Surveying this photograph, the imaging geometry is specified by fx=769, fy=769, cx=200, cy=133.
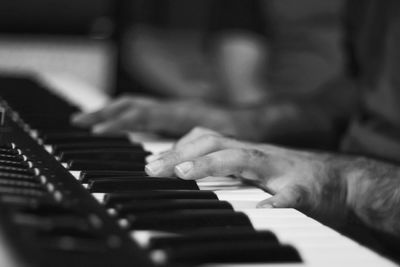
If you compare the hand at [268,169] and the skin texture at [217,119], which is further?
the skin texture at [217,119]

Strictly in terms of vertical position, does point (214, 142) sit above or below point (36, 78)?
above

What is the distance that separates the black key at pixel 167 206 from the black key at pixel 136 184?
0.08 meters

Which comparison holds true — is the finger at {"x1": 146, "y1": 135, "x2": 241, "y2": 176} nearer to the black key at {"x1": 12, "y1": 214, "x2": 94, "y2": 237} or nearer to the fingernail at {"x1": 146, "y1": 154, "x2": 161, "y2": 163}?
the fingernail at {"x1": 146, "y1": 154, "x2": 161, "y2": 163}

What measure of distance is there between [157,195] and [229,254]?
246 millimetres

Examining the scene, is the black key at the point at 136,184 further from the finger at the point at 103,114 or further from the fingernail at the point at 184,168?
the finger at the point at 103,114

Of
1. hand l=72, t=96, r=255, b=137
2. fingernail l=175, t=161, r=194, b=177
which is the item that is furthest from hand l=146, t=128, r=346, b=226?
hand l=72, t=96, r=255, b=137

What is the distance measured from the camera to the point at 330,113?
7.11 ft

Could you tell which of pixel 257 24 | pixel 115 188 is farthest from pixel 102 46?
pixel 115 188

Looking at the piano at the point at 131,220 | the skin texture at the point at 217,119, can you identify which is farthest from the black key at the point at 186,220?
the skin texture at the point at 217,119

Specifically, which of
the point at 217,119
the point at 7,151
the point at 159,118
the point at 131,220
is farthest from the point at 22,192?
the point at 217,119

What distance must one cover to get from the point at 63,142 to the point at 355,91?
40.1 inches

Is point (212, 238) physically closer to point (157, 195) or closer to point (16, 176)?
point (157, 195)

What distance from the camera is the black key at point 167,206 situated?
941 mm

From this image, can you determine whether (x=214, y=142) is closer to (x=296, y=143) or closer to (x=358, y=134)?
(x=358, y=134)
